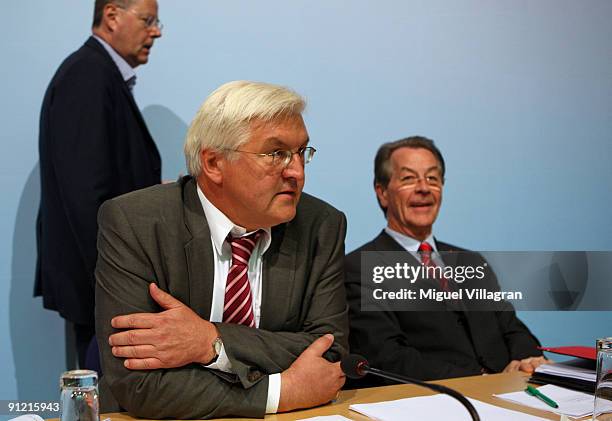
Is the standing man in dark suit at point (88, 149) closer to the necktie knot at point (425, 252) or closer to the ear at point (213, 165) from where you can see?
the ear at point (213, 165)

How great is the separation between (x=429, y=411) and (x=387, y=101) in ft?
6.11

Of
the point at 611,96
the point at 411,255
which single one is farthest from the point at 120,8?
the point at 611,96

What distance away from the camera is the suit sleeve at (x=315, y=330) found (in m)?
1.96

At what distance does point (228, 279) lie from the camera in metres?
2.14

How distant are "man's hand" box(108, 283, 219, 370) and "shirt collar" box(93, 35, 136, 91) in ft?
4.92

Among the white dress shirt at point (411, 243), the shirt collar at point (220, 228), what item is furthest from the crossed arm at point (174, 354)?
the white dress shirt at point (411, 243)

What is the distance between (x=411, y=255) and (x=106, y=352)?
1513 millimetres

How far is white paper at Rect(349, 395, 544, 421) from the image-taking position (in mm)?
1789

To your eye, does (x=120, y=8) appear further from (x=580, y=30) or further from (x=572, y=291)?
(x=572, y=291)

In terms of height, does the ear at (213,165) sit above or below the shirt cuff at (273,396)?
above

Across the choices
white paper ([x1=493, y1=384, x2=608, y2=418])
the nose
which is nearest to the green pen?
white paper ([x1=493, y1=384, x2=608, y2=418])

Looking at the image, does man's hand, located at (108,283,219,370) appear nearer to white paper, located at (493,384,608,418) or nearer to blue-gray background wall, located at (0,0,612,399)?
white paper, located at (493,384,608,418)

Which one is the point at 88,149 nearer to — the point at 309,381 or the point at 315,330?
the point at 315,330

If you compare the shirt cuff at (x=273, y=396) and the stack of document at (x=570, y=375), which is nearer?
the shirt cuff at (x=273, y=396)
